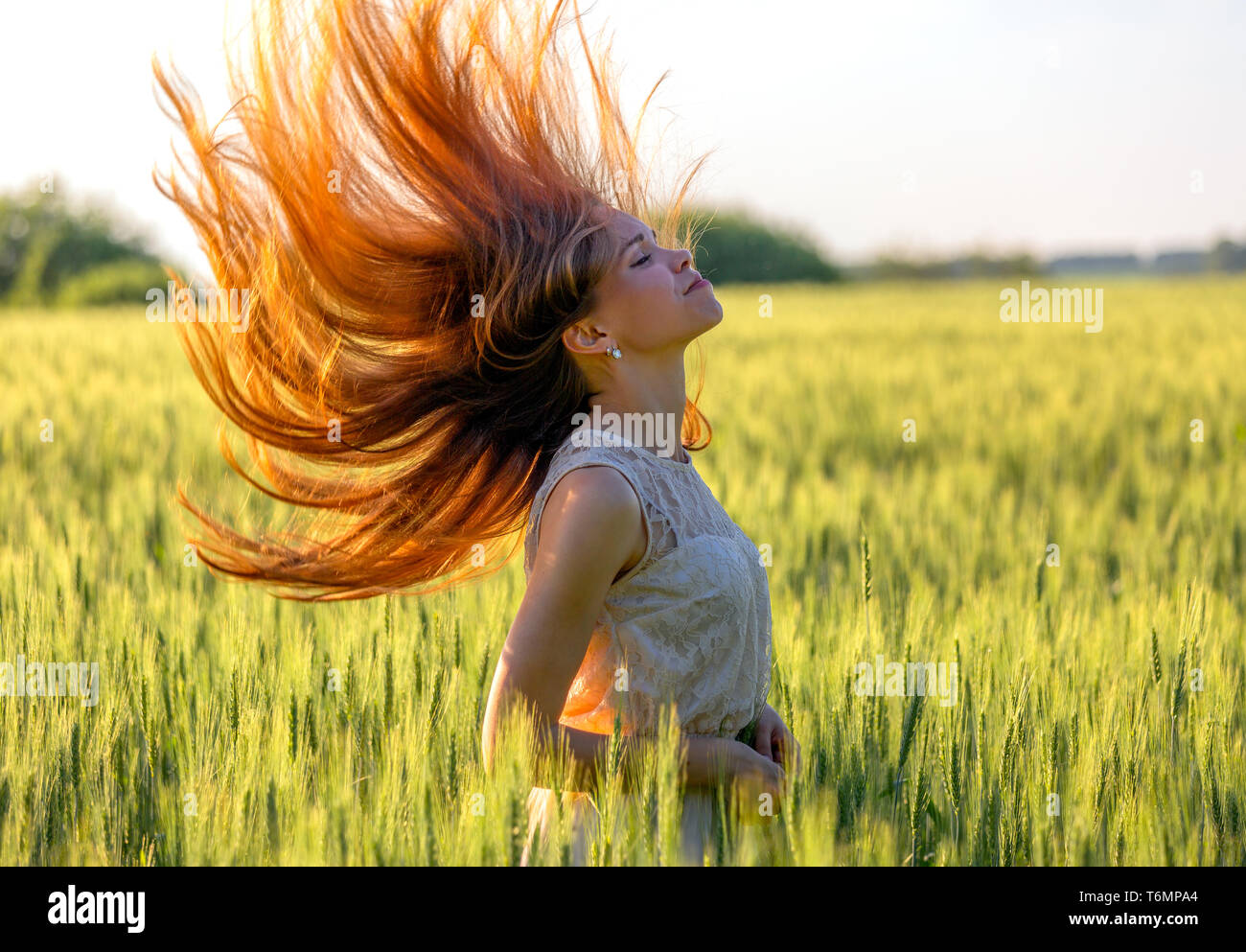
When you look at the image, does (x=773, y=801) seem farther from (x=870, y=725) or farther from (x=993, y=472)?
(x=993, y=472)

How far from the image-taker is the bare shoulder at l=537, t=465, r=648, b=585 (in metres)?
1.59

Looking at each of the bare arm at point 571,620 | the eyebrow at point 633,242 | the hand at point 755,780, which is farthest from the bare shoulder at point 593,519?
the eyebrow at point 633,242

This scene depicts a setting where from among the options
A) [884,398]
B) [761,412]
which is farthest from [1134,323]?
[761,412]

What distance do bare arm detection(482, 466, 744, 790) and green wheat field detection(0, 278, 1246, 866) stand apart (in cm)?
9

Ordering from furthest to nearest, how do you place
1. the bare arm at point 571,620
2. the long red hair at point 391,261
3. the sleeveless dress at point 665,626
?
Result: the long red hair at point 391,261 < the sleeveless dress at point 665,626 < the bare arm at point 571,620

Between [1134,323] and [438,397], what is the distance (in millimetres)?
12428

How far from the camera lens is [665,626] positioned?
5.59 ft

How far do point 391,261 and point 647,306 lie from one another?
1.57ft

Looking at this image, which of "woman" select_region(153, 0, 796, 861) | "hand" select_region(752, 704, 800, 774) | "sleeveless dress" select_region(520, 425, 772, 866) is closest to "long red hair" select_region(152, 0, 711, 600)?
"woman" select_region(153, 0, 796, 861)

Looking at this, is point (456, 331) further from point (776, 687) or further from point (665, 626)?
point (776, 687)

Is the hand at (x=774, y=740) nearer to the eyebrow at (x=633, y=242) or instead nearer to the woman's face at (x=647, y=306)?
the woman's face at (x=647, y=306)

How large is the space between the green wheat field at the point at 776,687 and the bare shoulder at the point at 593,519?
0.96 feet

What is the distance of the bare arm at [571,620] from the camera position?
1544mm

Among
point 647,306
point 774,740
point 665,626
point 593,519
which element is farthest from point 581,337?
point 774,740
